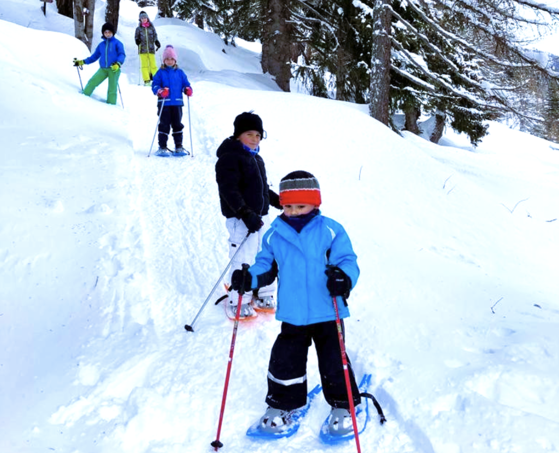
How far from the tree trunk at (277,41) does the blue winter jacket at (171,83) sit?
8.30m

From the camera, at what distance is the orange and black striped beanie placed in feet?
9.57

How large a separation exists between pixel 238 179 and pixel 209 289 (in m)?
1.33

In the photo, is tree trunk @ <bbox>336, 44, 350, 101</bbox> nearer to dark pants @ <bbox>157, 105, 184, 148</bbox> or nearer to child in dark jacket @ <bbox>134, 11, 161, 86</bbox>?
child in dark jacket @ <bbox>134, 11, 161, 86</bbox>

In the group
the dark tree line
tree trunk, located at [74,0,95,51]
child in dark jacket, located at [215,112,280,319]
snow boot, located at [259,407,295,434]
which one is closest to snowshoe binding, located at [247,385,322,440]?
snow boot, located at [259,407,295,434]

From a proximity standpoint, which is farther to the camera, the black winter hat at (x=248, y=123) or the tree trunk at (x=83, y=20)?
the tree trunk at (x=83, y=20)

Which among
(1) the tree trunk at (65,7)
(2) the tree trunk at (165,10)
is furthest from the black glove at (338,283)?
(2) the tree trunk at (165,10)

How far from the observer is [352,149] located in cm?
928

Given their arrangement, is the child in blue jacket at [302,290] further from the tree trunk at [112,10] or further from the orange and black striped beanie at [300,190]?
the tree trunk at [112,10]

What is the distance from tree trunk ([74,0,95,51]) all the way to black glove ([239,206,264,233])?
15.3 metres

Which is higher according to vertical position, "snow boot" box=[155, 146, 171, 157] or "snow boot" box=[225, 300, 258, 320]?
"snow boot" box=[155, 146, 171, 157]

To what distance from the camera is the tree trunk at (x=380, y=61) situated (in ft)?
34.9

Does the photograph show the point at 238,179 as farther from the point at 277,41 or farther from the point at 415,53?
the point at 277,41

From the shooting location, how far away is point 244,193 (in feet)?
13.3

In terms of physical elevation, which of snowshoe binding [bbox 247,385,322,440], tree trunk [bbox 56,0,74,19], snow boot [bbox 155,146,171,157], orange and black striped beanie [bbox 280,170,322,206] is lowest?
snowshoe binding [bbox 247,385,322,440]
